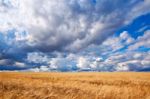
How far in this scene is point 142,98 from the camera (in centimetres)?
1273

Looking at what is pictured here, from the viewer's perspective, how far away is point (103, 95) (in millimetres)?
12430

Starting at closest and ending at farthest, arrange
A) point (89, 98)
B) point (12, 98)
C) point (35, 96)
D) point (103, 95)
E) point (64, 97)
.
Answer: point (12, 98) → point (35, 96) → point (64, 97) → point (89, 98) → point (103, 95)

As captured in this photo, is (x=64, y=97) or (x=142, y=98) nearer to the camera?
(x=64, y=97)

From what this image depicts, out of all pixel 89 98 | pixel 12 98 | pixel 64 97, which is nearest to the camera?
pixel 12 98

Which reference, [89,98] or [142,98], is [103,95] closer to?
[89,98]

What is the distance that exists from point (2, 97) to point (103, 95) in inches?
209

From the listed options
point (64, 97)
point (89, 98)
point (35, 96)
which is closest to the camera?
point (35, 96)

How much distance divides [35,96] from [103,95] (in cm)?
404

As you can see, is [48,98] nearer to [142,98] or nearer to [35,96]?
[35,96]

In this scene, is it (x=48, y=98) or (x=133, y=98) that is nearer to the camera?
(x=48, y=98)

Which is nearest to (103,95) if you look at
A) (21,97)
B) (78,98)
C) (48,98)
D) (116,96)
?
(116,96)

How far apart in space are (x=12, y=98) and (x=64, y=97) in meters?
2.44

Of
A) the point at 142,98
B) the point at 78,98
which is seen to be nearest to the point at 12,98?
the point at 78,98

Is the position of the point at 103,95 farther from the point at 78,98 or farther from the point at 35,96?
the point at 35,96
